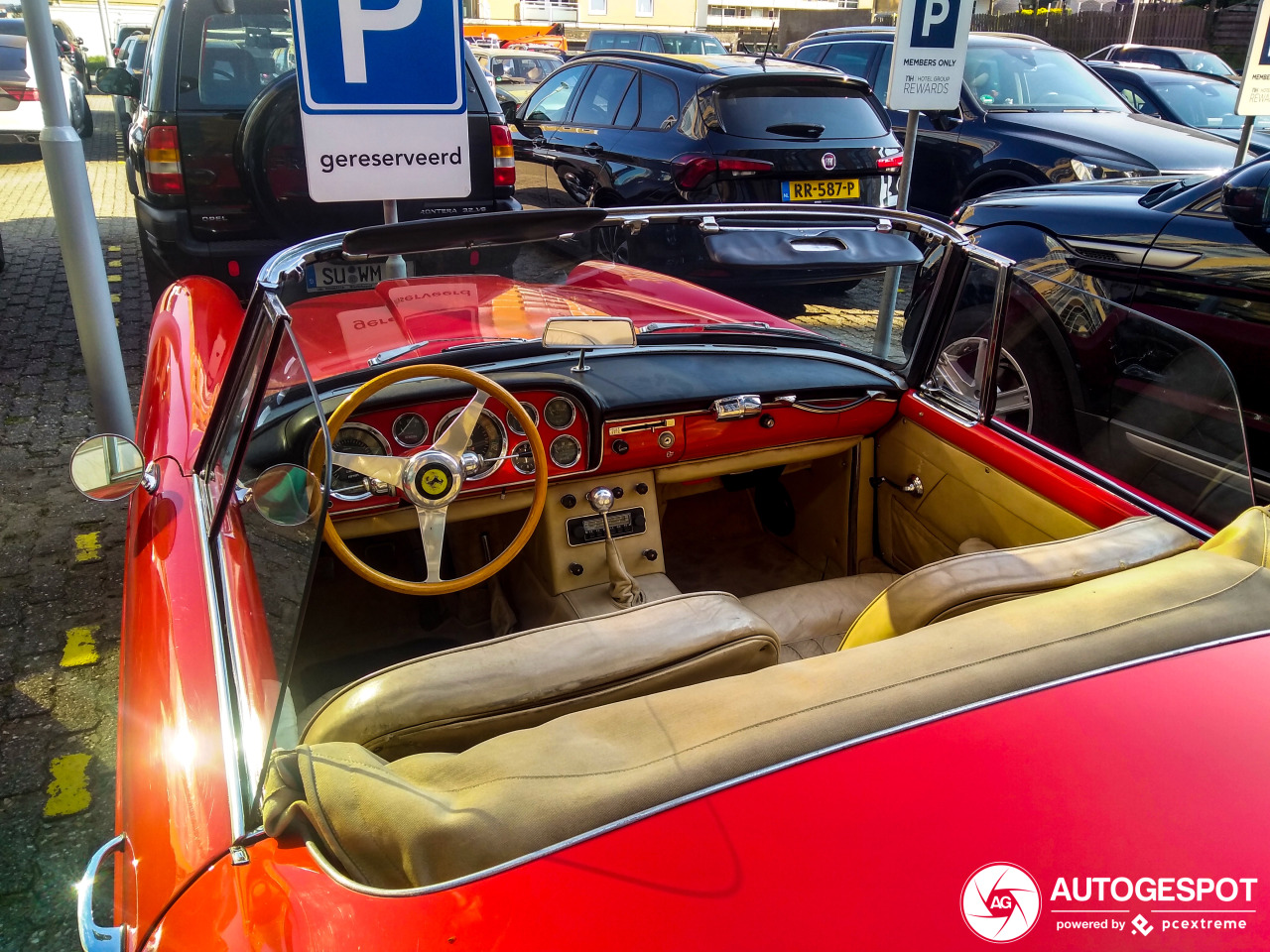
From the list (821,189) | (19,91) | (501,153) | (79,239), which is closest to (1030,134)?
(821,189)

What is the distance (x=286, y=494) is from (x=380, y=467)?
2.44 feet

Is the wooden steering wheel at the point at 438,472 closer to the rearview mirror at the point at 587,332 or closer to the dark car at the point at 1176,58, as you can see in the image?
the rearview mirror at the point at 587,332

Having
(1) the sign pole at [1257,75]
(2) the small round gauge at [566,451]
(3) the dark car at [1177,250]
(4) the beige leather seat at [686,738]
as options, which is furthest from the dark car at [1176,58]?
(4) the beige leather seat at [686,738]

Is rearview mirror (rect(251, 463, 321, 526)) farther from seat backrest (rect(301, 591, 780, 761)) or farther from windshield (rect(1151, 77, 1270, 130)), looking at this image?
windshield (rect(1151, 77, 1270, 130))

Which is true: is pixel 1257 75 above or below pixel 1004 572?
above

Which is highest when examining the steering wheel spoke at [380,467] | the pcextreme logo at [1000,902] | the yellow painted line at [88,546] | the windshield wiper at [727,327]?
the windshield wiper at [727,327]

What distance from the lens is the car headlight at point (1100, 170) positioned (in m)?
6.76

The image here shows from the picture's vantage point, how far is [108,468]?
2.05 meters

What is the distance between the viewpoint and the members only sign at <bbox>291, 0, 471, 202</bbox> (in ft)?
10.5

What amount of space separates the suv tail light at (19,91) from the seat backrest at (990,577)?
11926mm

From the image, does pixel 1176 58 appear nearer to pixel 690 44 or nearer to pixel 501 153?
pixel 690 44

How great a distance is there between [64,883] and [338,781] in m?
1.58

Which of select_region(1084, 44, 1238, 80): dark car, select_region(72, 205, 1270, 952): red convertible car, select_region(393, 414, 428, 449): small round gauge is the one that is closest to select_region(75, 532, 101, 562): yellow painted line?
select_region(72, 205, 1270, 952): red convertible car

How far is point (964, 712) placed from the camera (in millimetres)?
1209
